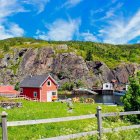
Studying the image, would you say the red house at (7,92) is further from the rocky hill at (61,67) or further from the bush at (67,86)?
the rocky hill at (61,67)

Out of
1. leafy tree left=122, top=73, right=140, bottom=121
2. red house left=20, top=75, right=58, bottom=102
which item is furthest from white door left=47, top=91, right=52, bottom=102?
leafy tree left=122, top=73, right=140, bottom=121

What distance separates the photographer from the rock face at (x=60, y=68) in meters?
180

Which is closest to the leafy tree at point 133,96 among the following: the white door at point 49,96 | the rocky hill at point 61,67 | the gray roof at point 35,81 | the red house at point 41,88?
the red house at point 41,88

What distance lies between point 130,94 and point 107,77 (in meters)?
163

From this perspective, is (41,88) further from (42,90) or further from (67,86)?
(67,86)

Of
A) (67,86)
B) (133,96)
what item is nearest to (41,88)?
(133,96)

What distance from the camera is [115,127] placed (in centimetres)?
1386

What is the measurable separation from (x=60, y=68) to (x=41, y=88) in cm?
10250

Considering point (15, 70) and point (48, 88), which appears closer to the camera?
point (48, 88)

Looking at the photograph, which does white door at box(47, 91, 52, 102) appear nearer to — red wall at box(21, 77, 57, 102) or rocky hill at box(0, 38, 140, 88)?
red wall at box(21, 77, 57, 102)

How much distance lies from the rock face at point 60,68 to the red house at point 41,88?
304 feet

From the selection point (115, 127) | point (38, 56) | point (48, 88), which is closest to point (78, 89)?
point (38, 56)

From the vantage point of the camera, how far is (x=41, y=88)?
3137 inches

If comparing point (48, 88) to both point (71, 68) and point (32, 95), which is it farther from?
point (71, 68)
